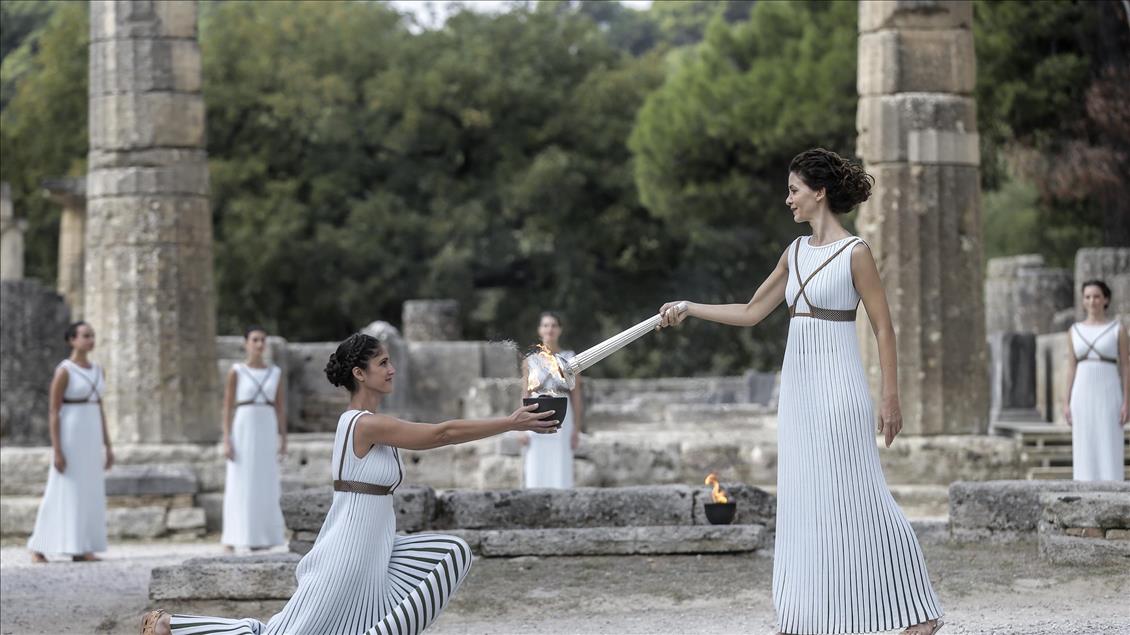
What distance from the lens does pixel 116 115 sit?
1438 centimetres

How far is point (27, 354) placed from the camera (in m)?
17.6

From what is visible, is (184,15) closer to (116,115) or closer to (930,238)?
(116,115)

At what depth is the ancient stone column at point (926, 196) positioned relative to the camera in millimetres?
13805

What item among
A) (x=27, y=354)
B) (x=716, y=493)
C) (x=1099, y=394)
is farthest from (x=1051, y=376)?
(x=716, y=493)

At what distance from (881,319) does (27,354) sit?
1352cm

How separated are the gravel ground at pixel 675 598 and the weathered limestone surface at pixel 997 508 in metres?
0.11

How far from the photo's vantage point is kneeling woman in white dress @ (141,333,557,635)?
574 centimetres

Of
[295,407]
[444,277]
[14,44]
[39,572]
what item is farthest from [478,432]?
[444,277]

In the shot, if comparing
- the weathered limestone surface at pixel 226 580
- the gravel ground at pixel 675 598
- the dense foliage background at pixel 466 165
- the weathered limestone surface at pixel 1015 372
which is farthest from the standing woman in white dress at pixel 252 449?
the dense foliage background at pixel 466 165

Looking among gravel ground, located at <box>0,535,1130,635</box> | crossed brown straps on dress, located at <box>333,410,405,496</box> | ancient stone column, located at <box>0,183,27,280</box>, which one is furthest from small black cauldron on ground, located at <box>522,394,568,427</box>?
ancient stone column, located at <box>0,183,27,280</box>

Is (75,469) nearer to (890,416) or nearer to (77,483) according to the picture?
(77,483)

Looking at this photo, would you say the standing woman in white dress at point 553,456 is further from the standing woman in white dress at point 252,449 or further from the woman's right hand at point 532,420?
the woman's right hand at point 532,420

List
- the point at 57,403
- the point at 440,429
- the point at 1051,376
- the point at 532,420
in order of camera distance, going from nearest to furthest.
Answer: the point at 532,420 < the point at 440,429 < the point at 57,403 < the point at 1051,376

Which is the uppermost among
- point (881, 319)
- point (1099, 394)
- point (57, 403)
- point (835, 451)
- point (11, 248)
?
point (11, 248)
